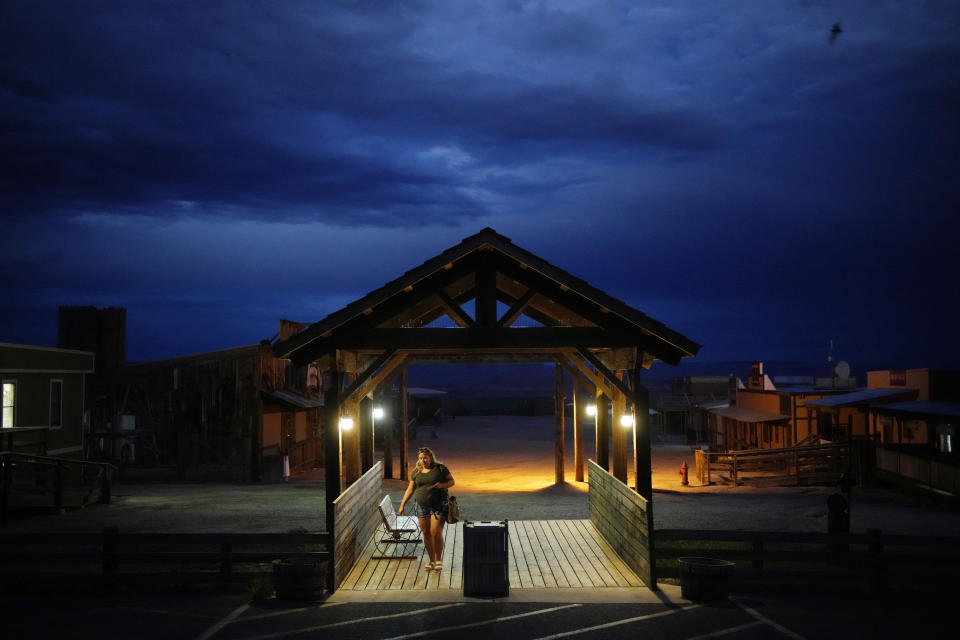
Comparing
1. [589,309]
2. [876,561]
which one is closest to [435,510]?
[589,309]

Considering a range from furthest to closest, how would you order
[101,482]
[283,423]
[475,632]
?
[283,423]
[101,482]
[475,632]

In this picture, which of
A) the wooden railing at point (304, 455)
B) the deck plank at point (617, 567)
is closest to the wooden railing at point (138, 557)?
the deck plank at point (617, 567)

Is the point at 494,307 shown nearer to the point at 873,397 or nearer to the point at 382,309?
the point at 382,309

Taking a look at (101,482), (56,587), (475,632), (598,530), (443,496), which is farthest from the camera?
(101,482)

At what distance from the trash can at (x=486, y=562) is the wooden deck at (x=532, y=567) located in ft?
1.60

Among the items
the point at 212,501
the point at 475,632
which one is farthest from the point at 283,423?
the point at 475,632

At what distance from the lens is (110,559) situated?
430 inches

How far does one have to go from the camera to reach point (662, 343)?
12.0 meters

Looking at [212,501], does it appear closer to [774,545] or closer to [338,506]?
[338,506]

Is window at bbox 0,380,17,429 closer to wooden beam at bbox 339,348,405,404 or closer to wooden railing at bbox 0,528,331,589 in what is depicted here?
wooden railing at bbox 0,528,331,589

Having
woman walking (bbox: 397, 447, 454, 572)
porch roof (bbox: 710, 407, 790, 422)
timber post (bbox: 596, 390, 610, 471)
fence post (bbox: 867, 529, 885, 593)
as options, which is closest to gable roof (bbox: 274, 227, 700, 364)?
woman walking (bbox: 397, 447, 454, 572)

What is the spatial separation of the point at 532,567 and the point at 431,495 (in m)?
2.02

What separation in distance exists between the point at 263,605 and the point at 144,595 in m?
1.95

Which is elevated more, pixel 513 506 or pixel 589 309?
pixel 589 309
